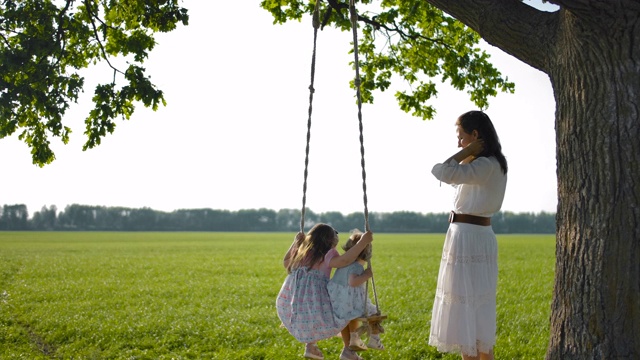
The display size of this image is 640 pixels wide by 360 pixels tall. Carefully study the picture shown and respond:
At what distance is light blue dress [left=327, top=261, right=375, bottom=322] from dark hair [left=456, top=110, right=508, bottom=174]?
166 centimetres

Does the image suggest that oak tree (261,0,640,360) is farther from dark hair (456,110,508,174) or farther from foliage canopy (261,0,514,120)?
foliage canopy (261,0,514,120)

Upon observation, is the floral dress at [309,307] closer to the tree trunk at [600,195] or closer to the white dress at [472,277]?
the white dress at [472,277]

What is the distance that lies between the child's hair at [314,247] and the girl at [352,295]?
8.0 inches

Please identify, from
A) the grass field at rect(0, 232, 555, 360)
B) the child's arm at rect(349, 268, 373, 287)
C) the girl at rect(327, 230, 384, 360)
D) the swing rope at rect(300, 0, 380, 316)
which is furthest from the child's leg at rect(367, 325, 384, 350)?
the grass field at rect(0, 232, 555, 360)

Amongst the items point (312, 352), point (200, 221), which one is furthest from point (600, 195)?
point (200, 221)

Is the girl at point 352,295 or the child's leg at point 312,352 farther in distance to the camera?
the child's leg at point 312,352

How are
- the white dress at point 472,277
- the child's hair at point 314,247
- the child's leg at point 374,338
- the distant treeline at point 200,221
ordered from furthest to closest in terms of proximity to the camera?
the distant treeline at point 200,221 < the child's hair at point 314,247 < the child's leg at point 374,338 < the white dress at point 472,277

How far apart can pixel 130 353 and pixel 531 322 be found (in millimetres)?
7673

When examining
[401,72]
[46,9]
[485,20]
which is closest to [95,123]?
[46,9]

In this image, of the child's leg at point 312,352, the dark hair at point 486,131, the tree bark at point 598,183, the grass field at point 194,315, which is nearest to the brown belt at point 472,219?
the dark hair at point 486,131

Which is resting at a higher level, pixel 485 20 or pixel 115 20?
pixel 115 20

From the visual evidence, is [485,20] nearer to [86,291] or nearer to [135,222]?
[86,291]

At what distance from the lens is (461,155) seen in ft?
19.8

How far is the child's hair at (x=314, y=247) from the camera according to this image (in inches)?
271
